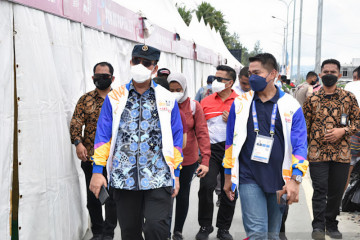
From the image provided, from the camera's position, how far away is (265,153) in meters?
3.74

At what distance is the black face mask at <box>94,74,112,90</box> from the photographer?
524cm

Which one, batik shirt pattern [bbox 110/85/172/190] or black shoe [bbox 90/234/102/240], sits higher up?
batik shirt pattern [bbox 110/85/172/190]

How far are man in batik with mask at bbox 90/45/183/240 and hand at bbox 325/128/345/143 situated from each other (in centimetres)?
227

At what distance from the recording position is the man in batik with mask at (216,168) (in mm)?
5527

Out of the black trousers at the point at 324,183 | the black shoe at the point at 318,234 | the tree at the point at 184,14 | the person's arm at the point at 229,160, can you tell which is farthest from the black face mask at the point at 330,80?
the tree at the point at 184,14

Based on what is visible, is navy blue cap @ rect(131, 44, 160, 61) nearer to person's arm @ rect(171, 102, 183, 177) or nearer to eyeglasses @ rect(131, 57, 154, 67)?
eyeglasses @ rect(131, 57, 154, 67)

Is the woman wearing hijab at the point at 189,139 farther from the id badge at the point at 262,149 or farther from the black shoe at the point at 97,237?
the id badge at the point at 262,149

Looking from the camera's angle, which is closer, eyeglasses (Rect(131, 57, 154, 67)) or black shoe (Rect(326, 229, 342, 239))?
eyeglasses (Rect(131, 57, 154, 67))

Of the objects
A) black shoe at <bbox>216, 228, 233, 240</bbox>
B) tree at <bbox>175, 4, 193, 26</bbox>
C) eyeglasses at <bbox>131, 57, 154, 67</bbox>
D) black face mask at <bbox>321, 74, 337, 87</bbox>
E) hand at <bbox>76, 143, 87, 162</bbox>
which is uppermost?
tree at <bbox>175, 4, 193, 26</bbox>

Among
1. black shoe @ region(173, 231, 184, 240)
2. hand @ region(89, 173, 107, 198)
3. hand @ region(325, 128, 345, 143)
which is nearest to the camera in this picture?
hand @ region(89, 173, 107, 198)

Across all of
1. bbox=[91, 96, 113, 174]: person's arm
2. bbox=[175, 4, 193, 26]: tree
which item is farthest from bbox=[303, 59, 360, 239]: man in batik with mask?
bbox=[175, 4, 193, 26]: tree

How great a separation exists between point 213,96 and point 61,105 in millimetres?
1868

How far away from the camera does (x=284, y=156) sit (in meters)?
3.79

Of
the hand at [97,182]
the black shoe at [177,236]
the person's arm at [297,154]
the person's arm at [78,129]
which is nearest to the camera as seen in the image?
the hand at [97,182]
